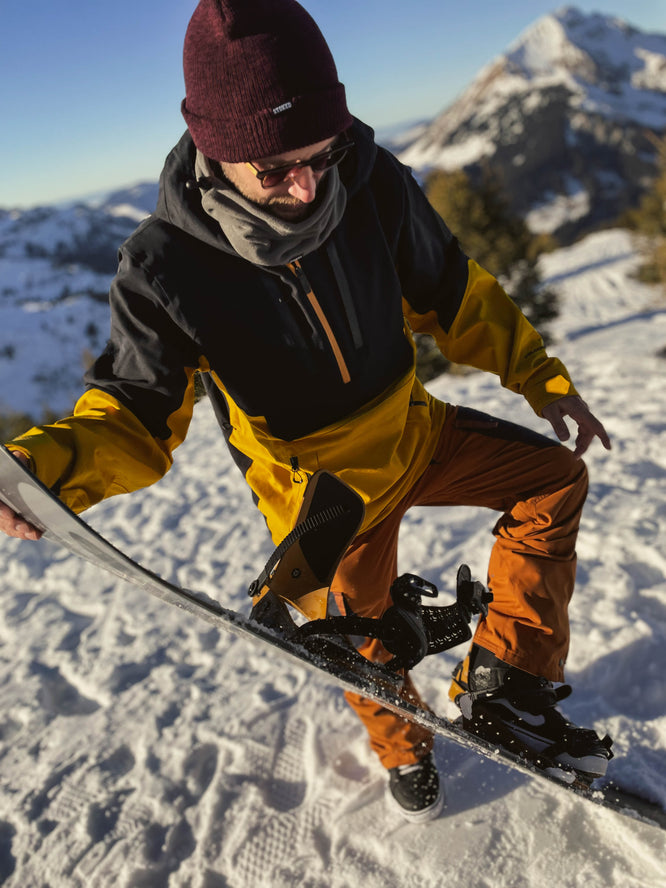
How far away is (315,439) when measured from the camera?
1.50 m

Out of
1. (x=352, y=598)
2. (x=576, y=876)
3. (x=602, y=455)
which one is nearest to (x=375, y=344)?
(x=352, y=598)

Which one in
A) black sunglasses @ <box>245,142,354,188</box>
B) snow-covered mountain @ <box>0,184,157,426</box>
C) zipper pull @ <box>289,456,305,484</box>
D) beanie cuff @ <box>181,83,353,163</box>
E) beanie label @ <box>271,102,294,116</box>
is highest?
beanie label @ <box>271,102,294,116</box>

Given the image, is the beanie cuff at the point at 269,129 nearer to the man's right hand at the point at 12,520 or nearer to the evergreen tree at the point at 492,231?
the man's right hand at the point at 12,520

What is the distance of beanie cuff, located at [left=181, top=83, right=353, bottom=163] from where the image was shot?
1.17 meters

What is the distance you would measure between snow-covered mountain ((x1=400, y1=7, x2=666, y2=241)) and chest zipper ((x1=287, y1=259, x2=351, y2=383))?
212 feet

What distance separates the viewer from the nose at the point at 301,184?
3.97 feet

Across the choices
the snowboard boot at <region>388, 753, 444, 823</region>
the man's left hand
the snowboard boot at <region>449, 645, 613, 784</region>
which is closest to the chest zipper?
the man's left hand

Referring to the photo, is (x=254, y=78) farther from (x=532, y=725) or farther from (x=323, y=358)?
(x=532, y=725)

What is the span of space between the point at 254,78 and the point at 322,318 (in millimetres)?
519

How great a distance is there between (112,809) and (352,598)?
128cm

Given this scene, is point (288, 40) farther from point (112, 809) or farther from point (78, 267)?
point (78, 267)

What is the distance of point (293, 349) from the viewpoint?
1422 mm

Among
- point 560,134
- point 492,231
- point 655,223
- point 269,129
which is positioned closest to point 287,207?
point 269,129

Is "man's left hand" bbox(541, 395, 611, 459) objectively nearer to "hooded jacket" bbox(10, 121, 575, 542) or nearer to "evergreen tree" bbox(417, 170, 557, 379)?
"hooded jacket" bbox(10, 121, 575, 542)
